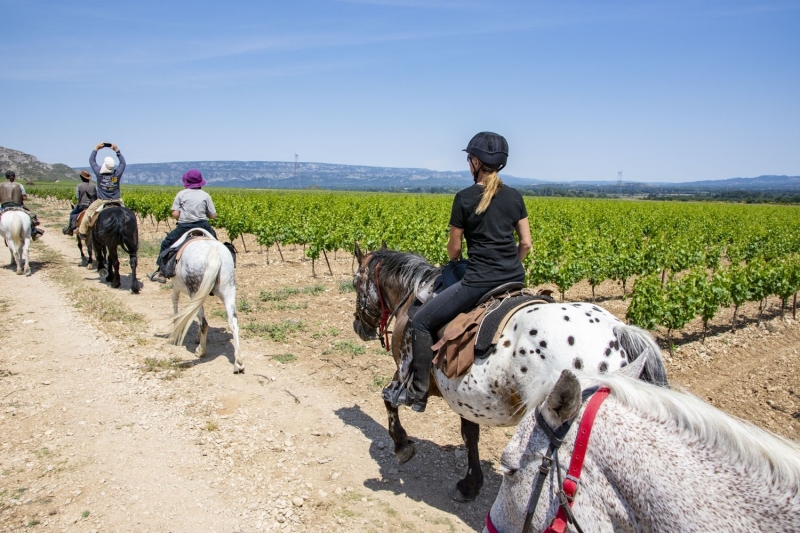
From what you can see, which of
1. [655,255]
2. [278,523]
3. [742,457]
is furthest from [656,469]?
[655,255]

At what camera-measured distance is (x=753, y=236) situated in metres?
22.6

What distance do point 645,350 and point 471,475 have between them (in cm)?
239

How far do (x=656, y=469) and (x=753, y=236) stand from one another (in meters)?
25.9

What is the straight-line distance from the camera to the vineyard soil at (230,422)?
414cm

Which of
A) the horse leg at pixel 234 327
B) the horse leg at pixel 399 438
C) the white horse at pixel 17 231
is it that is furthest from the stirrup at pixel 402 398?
the white horse at pixel 17 231

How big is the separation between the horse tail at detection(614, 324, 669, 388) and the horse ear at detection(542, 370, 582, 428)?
967 millimetres

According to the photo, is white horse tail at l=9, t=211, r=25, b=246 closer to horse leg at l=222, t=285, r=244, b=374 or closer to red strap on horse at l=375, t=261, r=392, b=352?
horse leg at l=222, t=285, r=244, b=374

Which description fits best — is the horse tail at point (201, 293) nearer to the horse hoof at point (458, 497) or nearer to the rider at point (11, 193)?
the horse hoof at point (458, 497)

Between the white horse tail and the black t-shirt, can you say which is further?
the white horse tail

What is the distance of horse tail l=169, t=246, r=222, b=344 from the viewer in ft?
23.4

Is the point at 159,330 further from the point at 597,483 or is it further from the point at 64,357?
the point at 597,483

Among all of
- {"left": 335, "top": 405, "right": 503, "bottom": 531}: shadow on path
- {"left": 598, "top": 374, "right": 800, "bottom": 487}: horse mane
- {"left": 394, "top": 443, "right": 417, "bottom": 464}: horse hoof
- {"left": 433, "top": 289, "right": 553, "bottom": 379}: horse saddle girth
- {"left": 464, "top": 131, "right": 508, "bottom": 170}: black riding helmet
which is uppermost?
{"left": 464, "top": 131, "right": 508, "bottom": 170}: black riding helmet

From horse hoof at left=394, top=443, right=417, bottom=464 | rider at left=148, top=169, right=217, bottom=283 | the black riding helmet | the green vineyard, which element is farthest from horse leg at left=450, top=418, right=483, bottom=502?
the green vineyard

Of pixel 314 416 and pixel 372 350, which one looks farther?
pixel 372 350
